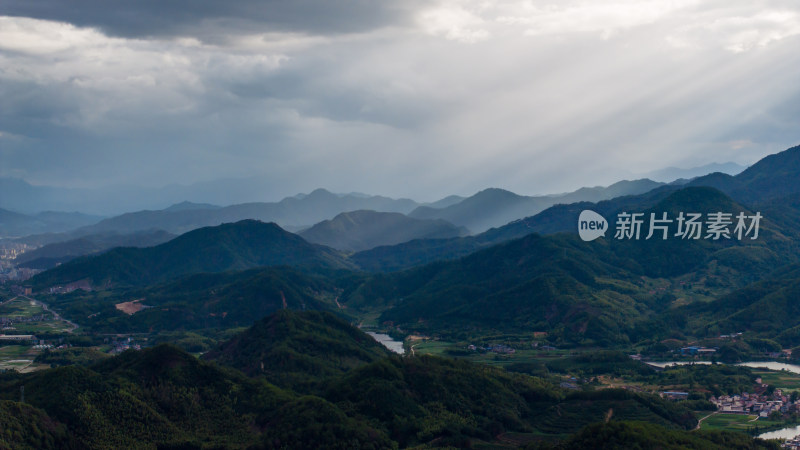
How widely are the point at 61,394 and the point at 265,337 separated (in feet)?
147

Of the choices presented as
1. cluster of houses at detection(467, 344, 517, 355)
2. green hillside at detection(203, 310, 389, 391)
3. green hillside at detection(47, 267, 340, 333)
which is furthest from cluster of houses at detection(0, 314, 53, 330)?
cluster of houses at detection(467, 344, 517, 355)

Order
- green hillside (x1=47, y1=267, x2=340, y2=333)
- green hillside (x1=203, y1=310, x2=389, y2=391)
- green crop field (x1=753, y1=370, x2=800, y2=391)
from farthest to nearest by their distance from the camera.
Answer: green hillside (x1=47, y1=267, x2=340, y2=333) → green hillside (x1=203, y1=310, x2=389, y2=391) → green crop field (x1=753, y1=370, x2=800, y2=391)

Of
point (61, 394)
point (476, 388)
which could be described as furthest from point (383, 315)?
point (61, 394)

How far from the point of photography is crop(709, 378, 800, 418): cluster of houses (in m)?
93.1

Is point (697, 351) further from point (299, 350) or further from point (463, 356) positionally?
point (299, 350)

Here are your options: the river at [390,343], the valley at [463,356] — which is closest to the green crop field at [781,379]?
the valley at [463,356]

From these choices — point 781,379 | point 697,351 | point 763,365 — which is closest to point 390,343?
point 697,351

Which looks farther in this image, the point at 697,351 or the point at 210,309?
the point at 210,309

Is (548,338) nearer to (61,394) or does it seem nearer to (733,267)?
(733,267)

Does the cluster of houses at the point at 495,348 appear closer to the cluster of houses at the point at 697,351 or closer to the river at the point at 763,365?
the river at the point at 763,365

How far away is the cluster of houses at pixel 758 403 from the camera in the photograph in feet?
306

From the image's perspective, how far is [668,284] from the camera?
607 feet

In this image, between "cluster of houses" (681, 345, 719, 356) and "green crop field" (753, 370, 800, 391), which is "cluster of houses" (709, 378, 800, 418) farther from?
"cluster of houses" (681, 345, 719, 356)

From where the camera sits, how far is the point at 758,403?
9519 centimetres
